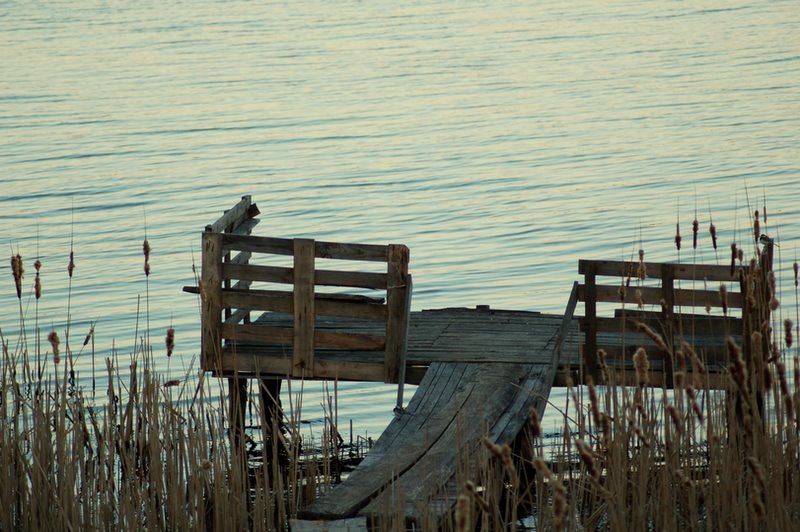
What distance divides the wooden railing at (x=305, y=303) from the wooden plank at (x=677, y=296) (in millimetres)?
1355

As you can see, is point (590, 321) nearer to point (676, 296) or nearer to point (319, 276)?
point (676, 296)

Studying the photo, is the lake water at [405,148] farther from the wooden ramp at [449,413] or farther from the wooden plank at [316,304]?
the wooden plank at [316,304]

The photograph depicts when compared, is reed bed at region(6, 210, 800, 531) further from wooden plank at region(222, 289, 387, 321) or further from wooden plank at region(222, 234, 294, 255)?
wooden plank at region(222, 234, 294, 255)

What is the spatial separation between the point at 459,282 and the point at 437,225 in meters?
3.34

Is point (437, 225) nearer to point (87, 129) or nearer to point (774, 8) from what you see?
point (87, 129)

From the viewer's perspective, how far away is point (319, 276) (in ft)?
30.9

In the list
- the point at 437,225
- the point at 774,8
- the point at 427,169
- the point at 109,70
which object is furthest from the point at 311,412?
the point at 774,8

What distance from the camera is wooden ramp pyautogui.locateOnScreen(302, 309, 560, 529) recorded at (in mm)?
6887

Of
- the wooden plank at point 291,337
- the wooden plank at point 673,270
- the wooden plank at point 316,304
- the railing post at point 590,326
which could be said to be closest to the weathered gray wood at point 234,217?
the wooden plank at point 316,304

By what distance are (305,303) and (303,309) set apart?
53 millimetres

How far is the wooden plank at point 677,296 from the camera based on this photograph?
8367 mm

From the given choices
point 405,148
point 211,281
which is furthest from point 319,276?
point 405,148

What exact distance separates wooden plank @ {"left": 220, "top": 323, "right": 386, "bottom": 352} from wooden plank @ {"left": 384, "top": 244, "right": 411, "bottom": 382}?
4.5 inches

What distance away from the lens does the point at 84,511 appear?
6582 mm
